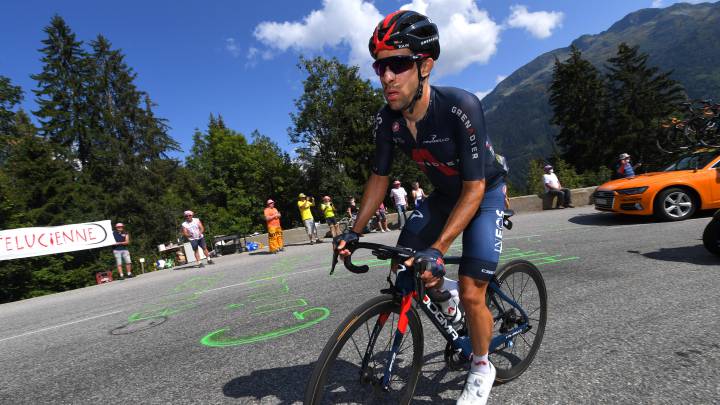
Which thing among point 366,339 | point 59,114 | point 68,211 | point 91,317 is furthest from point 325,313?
point 59,114

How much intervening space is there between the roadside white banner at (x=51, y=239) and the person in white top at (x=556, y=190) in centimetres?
1693

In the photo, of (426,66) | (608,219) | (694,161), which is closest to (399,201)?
(608,219)

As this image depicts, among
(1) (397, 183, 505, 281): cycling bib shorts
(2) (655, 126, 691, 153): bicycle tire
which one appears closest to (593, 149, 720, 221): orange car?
(2) (655, 126, 691, 153): bicycle tire

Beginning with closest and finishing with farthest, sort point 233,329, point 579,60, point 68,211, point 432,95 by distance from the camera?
point 432,95 → point 233,329 → point 68,211 → point 579,60

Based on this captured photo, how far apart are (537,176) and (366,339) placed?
98.2ft

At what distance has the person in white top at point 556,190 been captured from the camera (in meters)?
14.1

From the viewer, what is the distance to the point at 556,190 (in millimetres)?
14219

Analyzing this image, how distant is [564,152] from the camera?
52.1m

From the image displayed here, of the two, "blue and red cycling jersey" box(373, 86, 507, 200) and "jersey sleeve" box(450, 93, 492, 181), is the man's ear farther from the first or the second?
"jersey sleeve" box(450, 93, 492, 181)

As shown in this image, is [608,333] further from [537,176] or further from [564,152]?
[564,152]

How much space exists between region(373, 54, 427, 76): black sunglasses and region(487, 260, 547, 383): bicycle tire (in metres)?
1.53

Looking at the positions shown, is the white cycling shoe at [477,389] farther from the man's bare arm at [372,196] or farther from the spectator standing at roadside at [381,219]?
the spectator standing at roadside at [381,219]

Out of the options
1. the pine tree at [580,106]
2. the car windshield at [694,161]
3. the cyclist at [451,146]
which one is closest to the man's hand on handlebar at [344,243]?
the cyclist at [451,146]

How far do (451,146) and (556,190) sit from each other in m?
14.0
